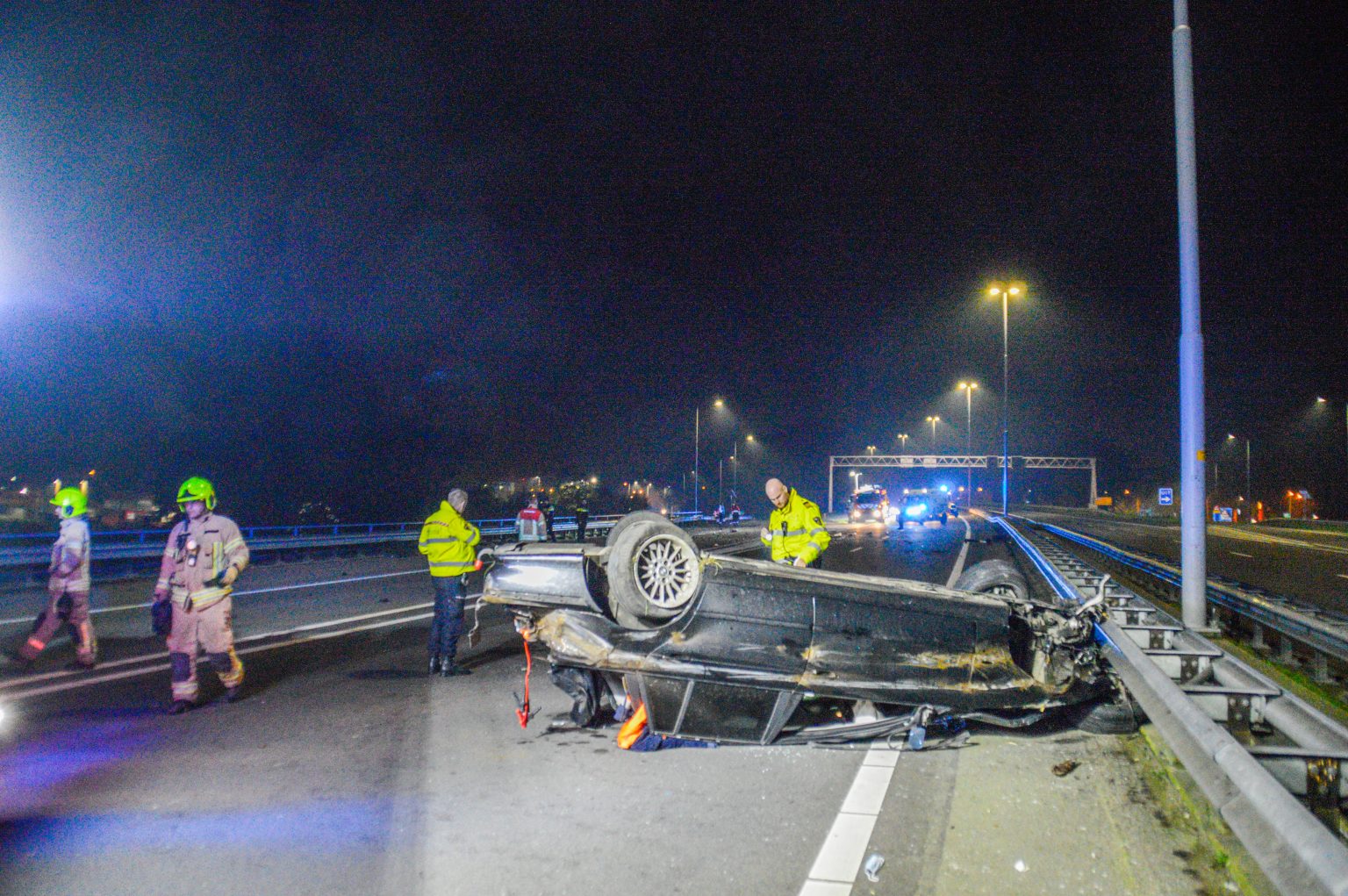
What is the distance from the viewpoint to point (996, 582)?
673cm

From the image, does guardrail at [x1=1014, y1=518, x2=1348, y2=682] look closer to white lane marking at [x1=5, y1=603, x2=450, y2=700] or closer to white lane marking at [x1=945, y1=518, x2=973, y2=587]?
white lane marking at [x1=945, y1=518, x2=973, y2=587]

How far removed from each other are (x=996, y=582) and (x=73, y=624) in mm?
8674

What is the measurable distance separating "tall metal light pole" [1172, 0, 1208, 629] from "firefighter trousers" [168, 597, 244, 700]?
949cm

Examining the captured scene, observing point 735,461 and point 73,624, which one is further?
point 735,461

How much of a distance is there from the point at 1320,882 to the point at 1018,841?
1.65 metres

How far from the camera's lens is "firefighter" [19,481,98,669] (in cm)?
795

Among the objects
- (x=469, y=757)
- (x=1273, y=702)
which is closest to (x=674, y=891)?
(x=469, y=757)

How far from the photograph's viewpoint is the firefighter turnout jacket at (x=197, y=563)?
653 cm

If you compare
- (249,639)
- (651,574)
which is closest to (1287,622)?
(651,574)

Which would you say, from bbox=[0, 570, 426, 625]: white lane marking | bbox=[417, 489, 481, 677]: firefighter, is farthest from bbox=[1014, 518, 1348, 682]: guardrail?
bbox=[0, 570, 426, 625]: white lane marking

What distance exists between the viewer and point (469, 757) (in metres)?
5.24

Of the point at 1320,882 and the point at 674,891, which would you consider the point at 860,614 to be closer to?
the point at 674,891

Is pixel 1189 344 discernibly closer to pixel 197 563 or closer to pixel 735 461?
pixel 197 563

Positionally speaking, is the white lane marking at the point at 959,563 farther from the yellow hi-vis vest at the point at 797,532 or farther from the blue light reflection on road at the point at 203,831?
the blue light reflection on road at the point at 203,831
